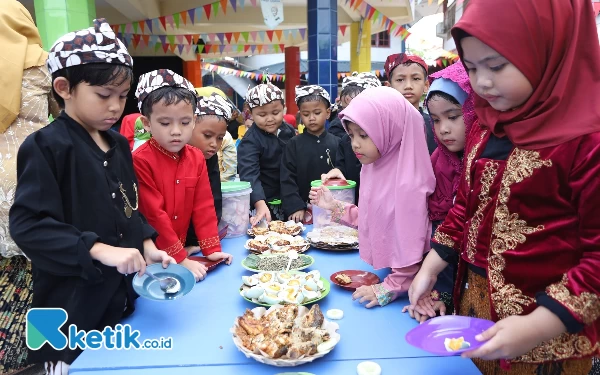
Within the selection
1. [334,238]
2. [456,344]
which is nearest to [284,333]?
[456,344]

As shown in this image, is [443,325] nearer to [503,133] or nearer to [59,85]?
[503,133]

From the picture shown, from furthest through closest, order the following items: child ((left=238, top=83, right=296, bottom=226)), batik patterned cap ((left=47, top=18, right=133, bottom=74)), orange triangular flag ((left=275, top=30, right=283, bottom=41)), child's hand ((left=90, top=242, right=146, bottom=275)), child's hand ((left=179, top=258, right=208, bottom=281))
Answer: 1. orange triangular flag ((left=275, top=30, right=283, bottom=41))
2. child ((left=238, top=83, right=296, bottom=226))
3. child's hand ((left=179, top=258, right=208, bottom=281))
4. batik patterned cap ((left=47, top=18, right=133, bottom=74))
5. child's hand ((left=90, top=242, right=146, bottom=275))

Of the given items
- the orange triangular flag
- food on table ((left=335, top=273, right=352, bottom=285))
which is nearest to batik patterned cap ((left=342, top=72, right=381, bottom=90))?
food on table ((left=335, top=273, right=352, bottom=285))

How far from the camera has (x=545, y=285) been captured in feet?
3.40

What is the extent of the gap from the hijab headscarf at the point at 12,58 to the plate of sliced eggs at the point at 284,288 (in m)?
1.28

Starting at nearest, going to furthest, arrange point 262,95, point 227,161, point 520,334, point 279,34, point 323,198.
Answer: point 520,334
point 323,198
point 262,95
point 227,161
point 279,34

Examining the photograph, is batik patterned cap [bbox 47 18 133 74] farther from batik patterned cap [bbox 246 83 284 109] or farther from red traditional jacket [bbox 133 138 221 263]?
batik patterned cap [bbox 246 83 284 109]

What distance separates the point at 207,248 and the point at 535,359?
1349 mm

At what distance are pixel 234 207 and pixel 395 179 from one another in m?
1.06

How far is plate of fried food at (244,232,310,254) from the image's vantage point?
1.96m

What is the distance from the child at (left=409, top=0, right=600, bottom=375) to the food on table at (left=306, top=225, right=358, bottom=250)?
3.03 ft

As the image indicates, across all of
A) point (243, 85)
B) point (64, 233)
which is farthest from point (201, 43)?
point (64, 233)

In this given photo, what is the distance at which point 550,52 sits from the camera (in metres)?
0.99

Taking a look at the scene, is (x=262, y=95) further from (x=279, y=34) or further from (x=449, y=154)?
(x=279, y=34)
